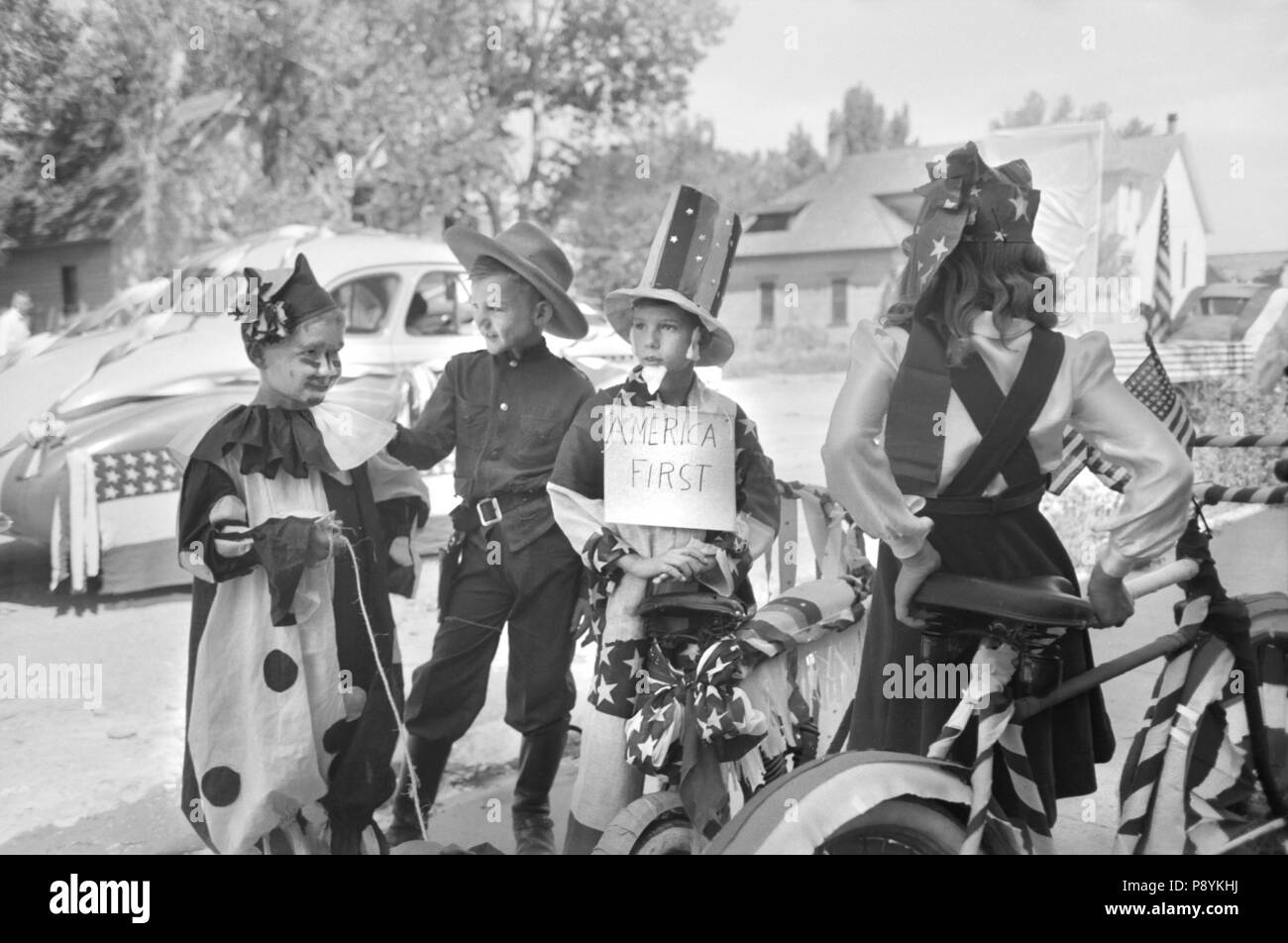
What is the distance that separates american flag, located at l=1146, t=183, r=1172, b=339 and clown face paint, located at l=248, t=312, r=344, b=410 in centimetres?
316

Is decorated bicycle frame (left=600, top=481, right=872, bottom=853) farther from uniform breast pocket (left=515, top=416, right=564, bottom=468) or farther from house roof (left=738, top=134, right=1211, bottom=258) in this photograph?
house roof (left=738, top=134, right=1211, bottom=258)

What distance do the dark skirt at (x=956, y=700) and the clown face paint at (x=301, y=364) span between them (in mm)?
1416

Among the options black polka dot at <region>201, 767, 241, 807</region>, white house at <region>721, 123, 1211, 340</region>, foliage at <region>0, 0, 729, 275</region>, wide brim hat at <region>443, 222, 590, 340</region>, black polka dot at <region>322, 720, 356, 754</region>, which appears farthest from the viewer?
white house at <region>721, 123, 1211, 340</region>

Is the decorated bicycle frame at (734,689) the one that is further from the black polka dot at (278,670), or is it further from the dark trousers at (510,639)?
the black polka dot at (278,670)

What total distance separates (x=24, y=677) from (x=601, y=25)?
2916mm

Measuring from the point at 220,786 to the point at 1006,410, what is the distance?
2014 millimetres

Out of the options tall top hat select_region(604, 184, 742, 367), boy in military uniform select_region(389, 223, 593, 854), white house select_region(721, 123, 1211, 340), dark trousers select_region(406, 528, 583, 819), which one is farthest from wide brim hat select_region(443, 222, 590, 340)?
white house select_region(721, 123, 1211, 340)

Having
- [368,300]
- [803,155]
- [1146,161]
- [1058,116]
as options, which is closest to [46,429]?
[368,300]

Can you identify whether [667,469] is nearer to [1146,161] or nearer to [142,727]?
[142,727]

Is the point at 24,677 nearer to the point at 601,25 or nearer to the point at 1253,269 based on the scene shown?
the point at 601,25

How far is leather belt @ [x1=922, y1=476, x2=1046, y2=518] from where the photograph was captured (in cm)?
238
